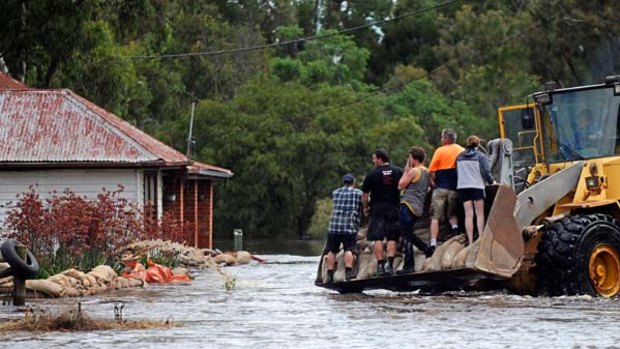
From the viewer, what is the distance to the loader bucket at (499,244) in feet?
63.6

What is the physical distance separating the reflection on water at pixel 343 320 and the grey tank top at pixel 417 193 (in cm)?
128

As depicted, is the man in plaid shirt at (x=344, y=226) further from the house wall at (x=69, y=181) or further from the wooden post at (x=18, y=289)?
the house wall at (x=69, y=181)

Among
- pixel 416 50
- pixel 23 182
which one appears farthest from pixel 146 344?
pixel 416 50

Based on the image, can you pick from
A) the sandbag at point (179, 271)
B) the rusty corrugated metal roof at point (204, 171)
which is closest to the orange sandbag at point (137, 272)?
the sandbag at point (179, 271)

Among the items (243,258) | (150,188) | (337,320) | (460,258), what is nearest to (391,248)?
(460,258)

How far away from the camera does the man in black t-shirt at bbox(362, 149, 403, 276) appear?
2088cm

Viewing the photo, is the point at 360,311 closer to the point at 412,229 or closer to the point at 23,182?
the point at 412,229

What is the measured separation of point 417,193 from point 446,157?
0.67 meters

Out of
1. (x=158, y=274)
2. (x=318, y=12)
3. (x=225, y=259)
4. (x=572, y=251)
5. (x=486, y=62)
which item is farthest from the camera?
(x=318, y=12)

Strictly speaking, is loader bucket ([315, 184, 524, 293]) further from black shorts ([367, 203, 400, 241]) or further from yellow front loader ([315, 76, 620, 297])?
black shorts ([367, 203, 400, 241])

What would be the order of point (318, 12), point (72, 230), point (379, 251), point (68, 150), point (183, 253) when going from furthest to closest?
point (318, 12), point (183, 253), point (68, 150), point (72, 230), point (379, 251)

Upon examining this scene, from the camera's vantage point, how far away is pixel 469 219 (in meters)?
20.0

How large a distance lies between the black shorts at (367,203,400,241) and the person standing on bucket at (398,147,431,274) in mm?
205

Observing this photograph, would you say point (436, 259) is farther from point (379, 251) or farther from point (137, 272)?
point (137, 272)
